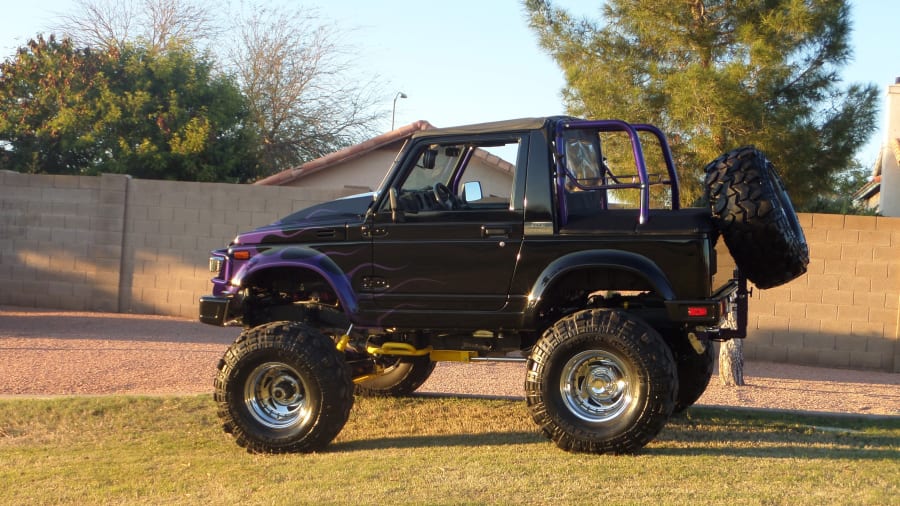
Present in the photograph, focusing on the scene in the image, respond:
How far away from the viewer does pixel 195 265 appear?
49.2ft

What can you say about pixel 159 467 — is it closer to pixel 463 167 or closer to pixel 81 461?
pixel 81 461

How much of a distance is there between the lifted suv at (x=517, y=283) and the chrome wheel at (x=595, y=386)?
0.04 ft

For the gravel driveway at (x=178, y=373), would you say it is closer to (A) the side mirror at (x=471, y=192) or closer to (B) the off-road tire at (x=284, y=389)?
(B) the off-road tire at (x=284, y=389)

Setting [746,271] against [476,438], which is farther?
[476,438]

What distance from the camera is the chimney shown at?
22.3m

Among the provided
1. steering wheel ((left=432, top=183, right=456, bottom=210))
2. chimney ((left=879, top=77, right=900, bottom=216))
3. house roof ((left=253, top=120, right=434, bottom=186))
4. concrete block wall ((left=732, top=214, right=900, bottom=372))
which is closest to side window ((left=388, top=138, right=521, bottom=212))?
steering wheel ((left=432, top=183, right=456, bottom=210))

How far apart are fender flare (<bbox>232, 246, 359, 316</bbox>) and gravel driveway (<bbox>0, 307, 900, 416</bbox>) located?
264 cm

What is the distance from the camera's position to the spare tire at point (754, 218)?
21.8 feet

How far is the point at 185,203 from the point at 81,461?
8.62 meters

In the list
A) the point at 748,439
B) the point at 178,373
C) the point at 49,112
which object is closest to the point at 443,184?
the point at 748,439

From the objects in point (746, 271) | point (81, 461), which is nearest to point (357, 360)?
point (81, 461)

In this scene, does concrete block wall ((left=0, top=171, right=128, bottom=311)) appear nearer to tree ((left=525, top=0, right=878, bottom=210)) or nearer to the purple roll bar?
tree ((left=525, top=0, right=878, bottom=210))

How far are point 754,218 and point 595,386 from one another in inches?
61.1

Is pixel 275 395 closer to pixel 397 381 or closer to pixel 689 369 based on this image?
pixel 397 381
